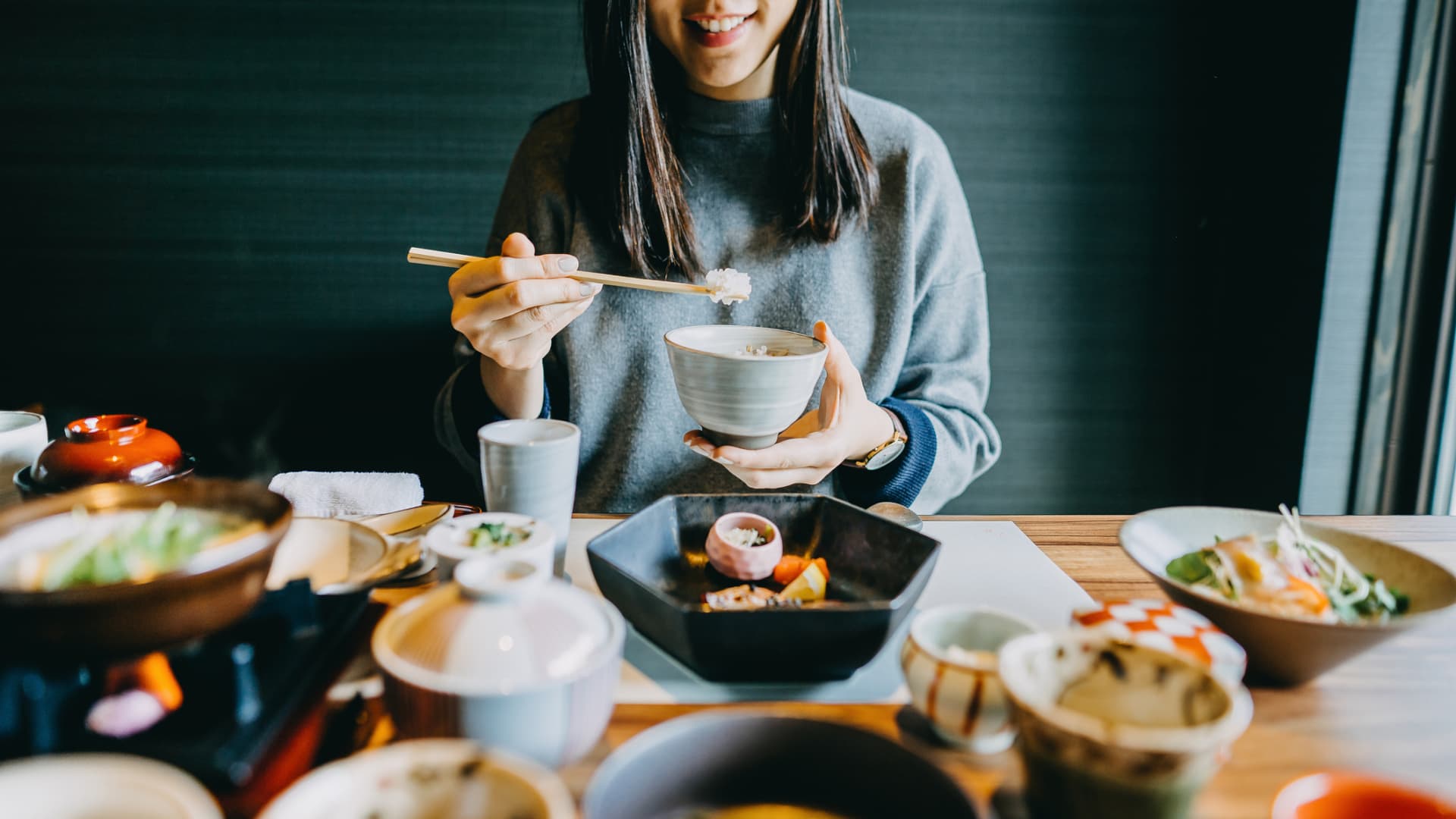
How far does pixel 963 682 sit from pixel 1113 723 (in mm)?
145

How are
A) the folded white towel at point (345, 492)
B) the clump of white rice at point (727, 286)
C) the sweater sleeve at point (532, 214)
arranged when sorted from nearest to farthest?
the clump of white rice at point (727, 286), the sweater sleeve at point (532, 214), the folded white towel at point (345, 492)

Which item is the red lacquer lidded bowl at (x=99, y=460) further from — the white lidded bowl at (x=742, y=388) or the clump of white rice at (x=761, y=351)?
the clump of white rice at (x=761, y=351)

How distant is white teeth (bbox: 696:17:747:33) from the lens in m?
1.52

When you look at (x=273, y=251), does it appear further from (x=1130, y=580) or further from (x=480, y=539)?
(x=1130, y=580)

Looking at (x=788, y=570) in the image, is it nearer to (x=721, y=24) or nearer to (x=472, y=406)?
(x=472, y=406)

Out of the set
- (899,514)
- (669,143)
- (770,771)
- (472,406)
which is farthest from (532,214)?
(770,771)

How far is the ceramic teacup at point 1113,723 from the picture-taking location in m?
0.56

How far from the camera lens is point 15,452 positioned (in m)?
1.16

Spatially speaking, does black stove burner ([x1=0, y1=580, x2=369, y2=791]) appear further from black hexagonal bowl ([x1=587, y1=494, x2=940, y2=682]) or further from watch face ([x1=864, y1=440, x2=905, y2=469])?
watch face ([x1=864, y1=440, x2=905, y2=469])

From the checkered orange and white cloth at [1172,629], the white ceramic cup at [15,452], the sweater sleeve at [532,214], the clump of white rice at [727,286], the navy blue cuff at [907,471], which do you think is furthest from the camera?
the sweater sleeve at [532,214]

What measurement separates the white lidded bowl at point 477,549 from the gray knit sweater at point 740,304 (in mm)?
785

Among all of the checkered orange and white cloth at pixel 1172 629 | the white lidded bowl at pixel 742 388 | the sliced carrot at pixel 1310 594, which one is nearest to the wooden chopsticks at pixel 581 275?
the white lidded bowl at pixel 742 388

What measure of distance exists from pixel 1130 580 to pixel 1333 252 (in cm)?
150

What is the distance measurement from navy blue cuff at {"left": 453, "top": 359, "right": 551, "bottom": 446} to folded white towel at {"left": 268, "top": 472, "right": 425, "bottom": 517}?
16.4 inches
